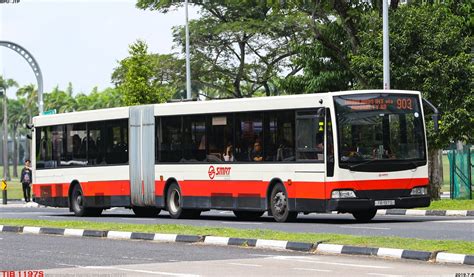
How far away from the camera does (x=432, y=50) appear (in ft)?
123

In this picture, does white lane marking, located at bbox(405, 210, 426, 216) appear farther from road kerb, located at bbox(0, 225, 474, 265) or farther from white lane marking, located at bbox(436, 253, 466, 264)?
white lane marking, located at bbox(436, 253, 466, 264)

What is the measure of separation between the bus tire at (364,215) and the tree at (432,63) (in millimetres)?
7330

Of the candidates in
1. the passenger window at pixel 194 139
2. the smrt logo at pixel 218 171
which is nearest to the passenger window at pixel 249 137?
the smrt logo at pixel 218 171

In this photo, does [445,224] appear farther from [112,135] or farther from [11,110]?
[11,110]

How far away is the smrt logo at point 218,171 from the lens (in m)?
30.7

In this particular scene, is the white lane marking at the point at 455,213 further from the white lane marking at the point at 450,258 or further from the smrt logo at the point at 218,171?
the white lane marking at the point at 450,258

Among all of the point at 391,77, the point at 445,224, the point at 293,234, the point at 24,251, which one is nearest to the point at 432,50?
the point at 391,77

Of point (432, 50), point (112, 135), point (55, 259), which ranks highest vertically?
point (432, 50)

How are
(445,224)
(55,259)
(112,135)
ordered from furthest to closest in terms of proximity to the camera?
(112,135) → (445,224) → (55,259)

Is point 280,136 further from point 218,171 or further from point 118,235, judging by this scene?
point 118,235

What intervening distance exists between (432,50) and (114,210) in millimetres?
12548

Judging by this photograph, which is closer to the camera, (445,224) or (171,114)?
(445,224)

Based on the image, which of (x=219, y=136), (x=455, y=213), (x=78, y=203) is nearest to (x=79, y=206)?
(x=78, y=203)

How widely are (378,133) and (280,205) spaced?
2897 mm
